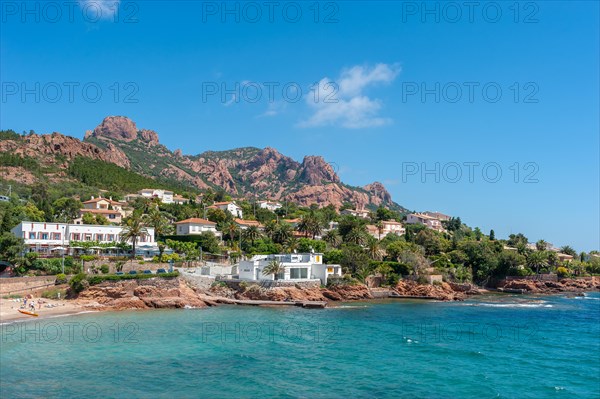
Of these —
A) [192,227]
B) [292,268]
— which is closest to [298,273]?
[292,268]

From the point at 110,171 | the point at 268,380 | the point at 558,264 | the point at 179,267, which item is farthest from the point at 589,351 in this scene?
the point at 110,171

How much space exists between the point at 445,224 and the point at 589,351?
4066 inches

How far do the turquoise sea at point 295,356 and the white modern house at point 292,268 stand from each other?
889 centimetres

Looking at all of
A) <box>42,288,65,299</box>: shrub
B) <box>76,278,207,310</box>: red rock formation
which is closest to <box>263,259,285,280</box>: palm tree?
<box>76,278,207,310</box>: red rock formation

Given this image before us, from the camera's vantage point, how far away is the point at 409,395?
907 inches

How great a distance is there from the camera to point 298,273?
188ft

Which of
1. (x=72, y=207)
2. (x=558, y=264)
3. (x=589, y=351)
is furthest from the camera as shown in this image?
(x=558, y=264)

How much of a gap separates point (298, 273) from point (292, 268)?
3.57 feet

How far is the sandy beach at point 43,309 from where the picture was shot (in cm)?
3872

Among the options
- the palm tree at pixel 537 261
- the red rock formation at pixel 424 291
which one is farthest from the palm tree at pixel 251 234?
the palm tree at pixel 537 261

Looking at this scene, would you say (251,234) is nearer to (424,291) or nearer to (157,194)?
(424,291)

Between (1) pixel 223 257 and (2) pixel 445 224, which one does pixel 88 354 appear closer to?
(1) pixel 223 257

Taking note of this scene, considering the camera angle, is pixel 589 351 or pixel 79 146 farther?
pixel 79 146

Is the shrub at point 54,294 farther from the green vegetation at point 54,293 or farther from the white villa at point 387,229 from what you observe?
the white villa at point 387,229
